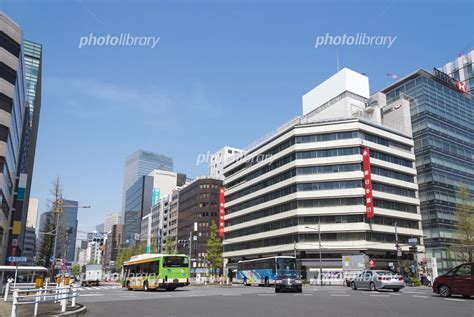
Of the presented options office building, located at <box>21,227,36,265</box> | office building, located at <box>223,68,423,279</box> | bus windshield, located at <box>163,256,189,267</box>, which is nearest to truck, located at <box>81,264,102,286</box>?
office building, located at <box>223,68,423,279</box>

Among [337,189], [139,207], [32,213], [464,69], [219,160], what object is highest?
[464,69]

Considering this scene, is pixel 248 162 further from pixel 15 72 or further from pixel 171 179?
pixel 171 179

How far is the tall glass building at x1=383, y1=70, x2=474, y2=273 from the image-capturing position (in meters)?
74.6

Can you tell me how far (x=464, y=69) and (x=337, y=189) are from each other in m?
68.3

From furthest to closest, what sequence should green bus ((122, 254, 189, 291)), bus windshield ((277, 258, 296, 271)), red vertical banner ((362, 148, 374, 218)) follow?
1. red vertical banner ((362, 148, 374, 218))
2. bus windshield ((277, 258, 296, 271))
3. green bus ((122, 254, 189, 291))

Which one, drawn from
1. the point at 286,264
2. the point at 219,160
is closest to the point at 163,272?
the point at 286,264

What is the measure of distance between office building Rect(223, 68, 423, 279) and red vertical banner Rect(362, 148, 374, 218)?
149mm

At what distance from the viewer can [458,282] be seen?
1811 cm

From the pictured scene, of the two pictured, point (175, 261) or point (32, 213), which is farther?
point (32, 213)

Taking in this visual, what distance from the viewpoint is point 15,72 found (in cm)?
4781

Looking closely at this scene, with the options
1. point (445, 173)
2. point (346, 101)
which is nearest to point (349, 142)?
point (346, 101)

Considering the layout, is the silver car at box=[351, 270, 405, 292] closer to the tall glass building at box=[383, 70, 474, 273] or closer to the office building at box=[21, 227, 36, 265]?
the tall glass building at box=[383, 70, 474, 273]

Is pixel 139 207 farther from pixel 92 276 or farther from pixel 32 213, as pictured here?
pixel 92 276

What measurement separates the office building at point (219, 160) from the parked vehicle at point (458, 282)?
364ft
